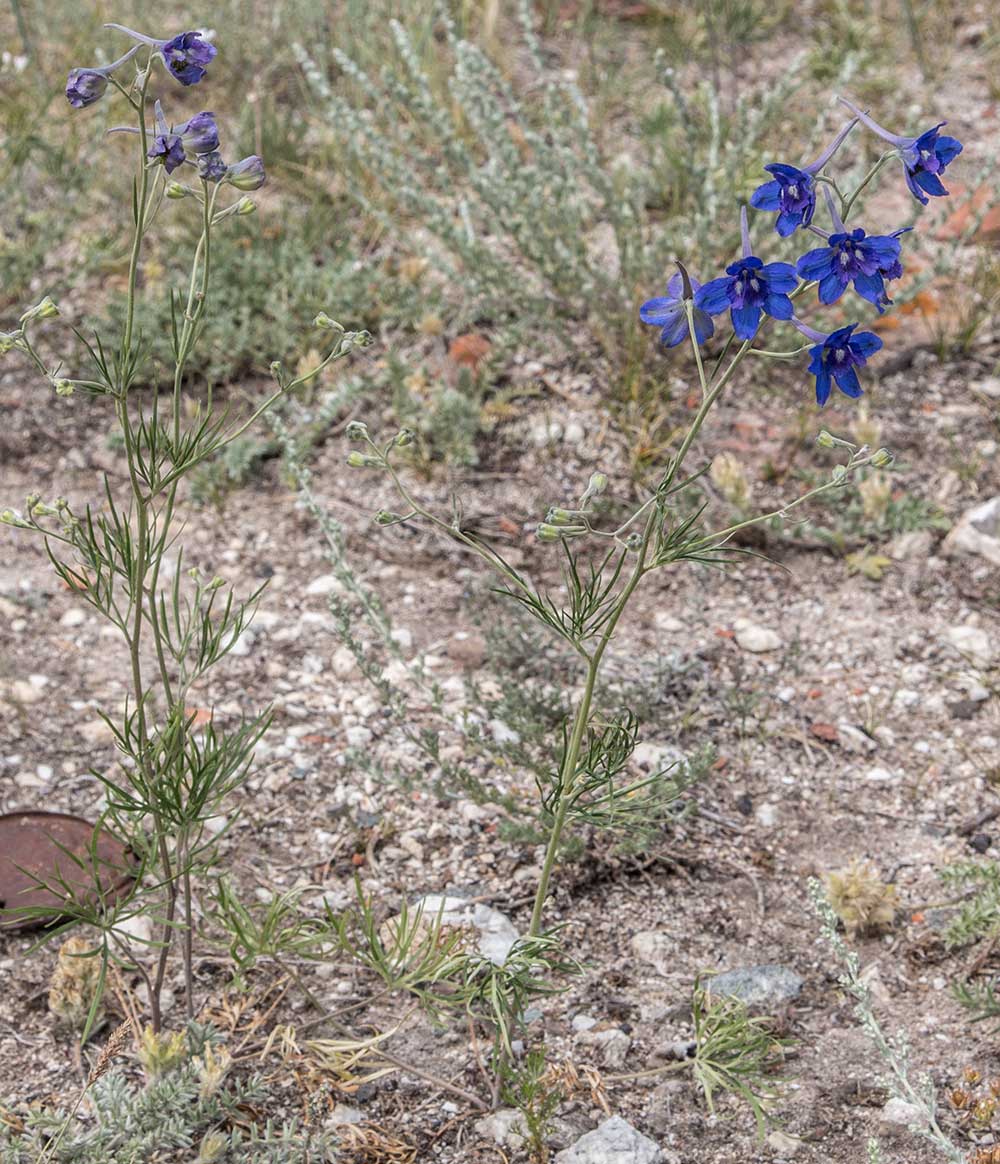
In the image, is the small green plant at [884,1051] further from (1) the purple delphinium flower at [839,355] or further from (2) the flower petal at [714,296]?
(2) the flower petal at [714,296]

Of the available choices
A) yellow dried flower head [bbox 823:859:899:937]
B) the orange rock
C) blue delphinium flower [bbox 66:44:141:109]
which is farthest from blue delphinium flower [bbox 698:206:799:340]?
the orange rock

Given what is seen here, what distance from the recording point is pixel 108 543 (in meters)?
1.95

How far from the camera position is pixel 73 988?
2.41 meters

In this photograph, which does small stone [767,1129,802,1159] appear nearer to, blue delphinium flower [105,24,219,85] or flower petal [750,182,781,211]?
flower petal [750,182,781,211]

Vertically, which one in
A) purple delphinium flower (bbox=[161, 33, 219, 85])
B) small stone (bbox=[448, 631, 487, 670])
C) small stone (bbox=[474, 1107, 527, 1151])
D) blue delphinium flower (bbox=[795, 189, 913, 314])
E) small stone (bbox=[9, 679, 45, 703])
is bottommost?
small stone (bbox=[474, 1107, 527, 1151])

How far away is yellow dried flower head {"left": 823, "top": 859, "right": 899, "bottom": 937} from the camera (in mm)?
2564

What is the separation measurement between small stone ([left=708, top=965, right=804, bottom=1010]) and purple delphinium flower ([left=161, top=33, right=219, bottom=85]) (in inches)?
73.1

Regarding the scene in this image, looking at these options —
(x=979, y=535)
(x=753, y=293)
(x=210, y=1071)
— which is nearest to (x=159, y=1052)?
(x=210, y=1071)

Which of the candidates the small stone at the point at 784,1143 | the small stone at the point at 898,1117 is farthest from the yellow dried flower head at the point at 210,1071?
the small stone at the point at 898,1117

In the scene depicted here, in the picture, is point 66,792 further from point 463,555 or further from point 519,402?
point 519,402

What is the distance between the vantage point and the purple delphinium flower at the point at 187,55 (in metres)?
1.74

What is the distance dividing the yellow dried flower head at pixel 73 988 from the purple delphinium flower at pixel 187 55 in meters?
1.57

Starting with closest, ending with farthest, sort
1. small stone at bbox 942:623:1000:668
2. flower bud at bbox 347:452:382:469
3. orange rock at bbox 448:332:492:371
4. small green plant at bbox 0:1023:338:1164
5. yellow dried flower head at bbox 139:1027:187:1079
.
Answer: flower bud at bbox 347:452:382:469
small green plant at bbox 0:1023:338:1164
yellow dried flower head at bbox 139:1027:187:1079
small stone at bbox 942:623:1000:668
orange rock at bbox 448:332:492:371

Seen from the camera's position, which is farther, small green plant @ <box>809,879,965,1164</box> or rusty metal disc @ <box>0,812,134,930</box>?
rusty metal disc @ <box>0,812,134,930</box>
